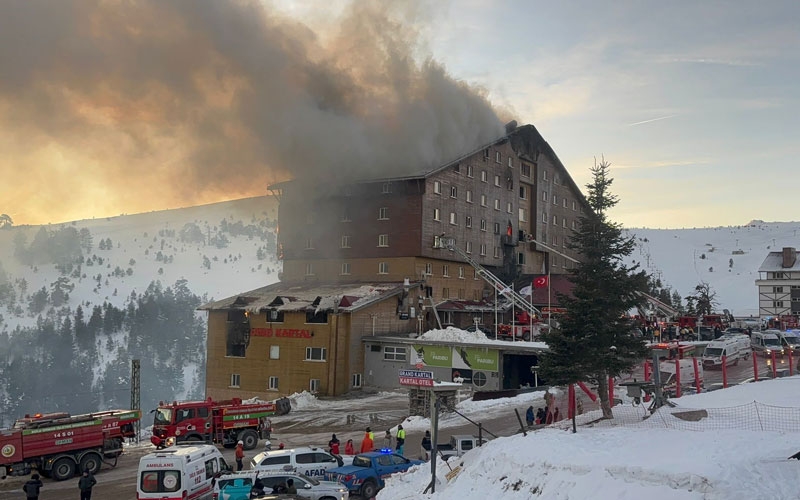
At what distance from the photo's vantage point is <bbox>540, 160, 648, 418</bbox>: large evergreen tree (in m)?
20.6

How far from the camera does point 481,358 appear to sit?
3950 cm

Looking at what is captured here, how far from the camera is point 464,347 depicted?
40031mm

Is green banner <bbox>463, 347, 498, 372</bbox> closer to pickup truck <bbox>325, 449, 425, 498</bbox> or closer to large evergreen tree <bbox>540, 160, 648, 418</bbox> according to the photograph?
large evergreen tree <bbox>540, 160, 648, 418</bbox>

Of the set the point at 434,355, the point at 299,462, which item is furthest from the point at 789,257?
the point at 299,462

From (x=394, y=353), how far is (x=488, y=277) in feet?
44.2

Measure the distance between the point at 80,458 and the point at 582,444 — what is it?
18.7 metres

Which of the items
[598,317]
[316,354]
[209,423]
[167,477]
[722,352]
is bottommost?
[209,423]

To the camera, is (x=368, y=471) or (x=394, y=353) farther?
(x=394, y=353)

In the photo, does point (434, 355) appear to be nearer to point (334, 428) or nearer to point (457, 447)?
point (334, 428)

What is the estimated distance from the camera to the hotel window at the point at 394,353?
137 ft

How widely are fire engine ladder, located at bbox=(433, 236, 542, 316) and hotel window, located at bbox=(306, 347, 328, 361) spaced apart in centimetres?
1221

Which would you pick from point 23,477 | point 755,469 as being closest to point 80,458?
point 23,477

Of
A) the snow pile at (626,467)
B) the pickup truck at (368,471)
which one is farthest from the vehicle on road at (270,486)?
the snow pile at (626,467)

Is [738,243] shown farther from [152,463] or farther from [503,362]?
[152,463]
